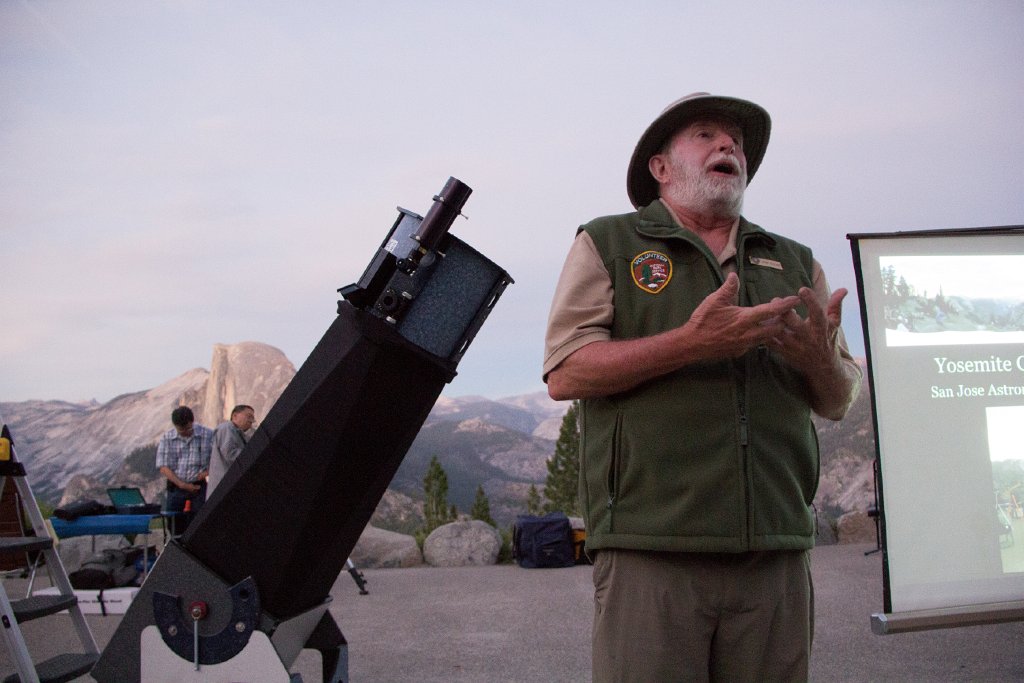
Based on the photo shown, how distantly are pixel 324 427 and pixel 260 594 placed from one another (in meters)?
0.59

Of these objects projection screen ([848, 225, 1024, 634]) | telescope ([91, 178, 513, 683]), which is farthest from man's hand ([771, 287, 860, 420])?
projection screen ([848, 225, 1024, 634])

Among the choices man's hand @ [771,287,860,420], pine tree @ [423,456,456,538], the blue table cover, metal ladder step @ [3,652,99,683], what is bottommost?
metal ladder step @ [3,652,99,683]

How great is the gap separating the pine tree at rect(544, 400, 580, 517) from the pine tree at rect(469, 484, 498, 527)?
926 mm

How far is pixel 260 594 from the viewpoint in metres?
2.74

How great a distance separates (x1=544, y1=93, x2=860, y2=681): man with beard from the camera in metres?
1.77

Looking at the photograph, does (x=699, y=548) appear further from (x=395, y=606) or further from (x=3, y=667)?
(x=395, y=606)

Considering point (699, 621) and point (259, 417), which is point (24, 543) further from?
point (259, 417)

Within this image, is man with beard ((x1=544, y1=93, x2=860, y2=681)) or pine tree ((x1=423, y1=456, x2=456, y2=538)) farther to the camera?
pine tree ((x1=423, y1=456, x2=456, y2=538))

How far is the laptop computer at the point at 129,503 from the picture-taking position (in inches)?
325

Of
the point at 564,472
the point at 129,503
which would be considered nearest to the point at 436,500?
the point at 564,472

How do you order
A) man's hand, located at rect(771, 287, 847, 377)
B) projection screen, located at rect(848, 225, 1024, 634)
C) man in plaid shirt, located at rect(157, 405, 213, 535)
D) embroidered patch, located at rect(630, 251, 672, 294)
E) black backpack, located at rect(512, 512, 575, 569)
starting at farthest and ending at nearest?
black backpack, located at rect(512, 512, 575, 569) < man in plaid shirt, located at rect(157, 405, 213, 535) < projection screen, located at rect(848, 225, 1024, 634) < embroidered patch, located at rect(630, 251, 672, 294) < man's hand, located at rect(771, 287, 847, 377)

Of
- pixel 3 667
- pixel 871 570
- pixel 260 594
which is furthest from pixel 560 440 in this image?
pixel 260 594

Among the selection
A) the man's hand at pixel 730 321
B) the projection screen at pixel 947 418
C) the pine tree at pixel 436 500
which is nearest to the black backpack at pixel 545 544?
the pine tree at pixel 436 500

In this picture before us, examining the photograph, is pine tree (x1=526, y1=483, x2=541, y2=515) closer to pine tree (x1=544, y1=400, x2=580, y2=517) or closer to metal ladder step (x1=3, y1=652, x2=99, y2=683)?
pine tree (x1=544, y1=400, x2=580, y2=517)
